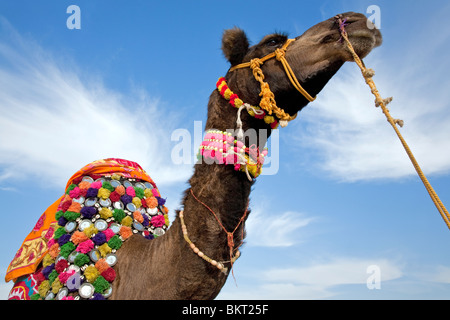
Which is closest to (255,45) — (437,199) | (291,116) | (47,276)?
(291,116)

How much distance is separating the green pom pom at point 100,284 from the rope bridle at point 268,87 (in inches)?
90.0

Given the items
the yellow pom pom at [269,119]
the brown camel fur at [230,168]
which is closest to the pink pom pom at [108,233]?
the brown camel fur at [230,168]

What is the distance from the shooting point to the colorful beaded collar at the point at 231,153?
3.05 metres

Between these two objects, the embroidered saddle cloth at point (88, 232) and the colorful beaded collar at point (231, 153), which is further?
the embroidered saddle cloth at point (88, 232)

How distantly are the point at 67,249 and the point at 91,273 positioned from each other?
418 millimetres

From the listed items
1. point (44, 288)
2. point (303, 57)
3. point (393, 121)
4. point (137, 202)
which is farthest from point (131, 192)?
point (393, 121)

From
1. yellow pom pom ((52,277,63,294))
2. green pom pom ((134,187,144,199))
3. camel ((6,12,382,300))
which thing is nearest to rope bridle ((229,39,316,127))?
camel ((6,12,382,300))

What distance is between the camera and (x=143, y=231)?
15.0 ft

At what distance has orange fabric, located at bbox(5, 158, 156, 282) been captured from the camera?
15.3 ft

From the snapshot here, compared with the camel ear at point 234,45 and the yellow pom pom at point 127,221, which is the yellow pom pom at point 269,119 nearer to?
the camel ear at point 234,45

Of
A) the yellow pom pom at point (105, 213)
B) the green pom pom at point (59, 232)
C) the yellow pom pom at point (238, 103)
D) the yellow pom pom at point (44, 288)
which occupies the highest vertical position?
the yellow pom pom at point (238, 103)

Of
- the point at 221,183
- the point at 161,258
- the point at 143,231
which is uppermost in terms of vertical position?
the point at 143,231

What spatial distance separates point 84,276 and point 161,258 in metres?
0.91
